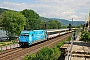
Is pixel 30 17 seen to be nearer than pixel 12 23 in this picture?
No

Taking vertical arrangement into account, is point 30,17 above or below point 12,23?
above

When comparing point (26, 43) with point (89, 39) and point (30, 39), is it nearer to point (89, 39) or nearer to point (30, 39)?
point (30, 39)

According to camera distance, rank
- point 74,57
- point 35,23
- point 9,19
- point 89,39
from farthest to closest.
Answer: point 35,23, point 9,19, point 89,39, point 74,57

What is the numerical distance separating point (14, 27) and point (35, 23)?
48648 millimetres

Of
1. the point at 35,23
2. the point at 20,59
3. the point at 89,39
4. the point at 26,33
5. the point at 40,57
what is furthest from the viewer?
the point at 35,23

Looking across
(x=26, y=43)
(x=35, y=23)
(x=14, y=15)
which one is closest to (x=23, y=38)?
(x=26, y=43)

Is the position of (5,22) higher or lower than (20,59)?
higher

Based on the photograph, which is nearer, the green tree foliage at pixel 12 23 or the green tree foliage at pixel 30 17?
the green tree foliage at pixel 12 23

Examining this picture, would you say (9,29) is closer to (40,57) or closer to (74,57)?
(40,57)

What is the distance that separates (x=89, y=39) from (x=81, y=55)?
19.4 meters

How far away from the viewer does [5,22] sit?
208 feet

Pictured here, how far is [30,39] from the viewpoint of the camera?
124 ft

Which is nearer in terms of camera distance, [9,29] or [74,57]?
[74,57]

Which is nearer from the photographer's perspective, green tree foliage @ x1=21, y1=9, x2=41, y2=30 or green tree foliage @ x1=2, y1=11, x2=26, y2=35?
green tree foliage @ x1=2, y1=11, x2=26, y2=35
